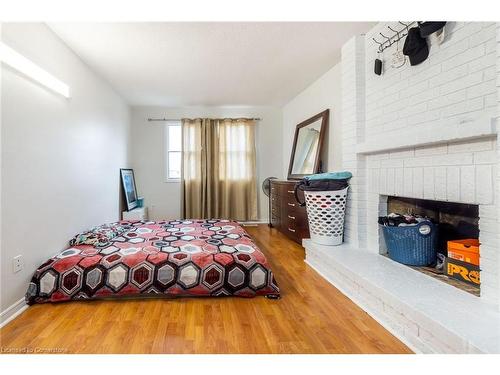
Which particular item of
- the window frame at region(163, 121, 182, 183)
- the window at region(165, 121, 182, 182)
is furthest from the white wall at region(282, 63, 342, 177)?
the window frame at region(163, 121, 182, 183)

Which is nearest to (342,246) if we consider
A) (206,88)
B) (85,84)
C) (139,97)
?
(206,88)

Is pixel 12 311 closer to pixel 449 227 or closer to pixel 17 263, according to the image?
pixel 17 263

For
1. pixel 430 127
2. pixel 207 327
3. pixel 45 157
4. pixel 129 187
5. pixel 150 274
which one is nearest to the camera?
pixel 207 327

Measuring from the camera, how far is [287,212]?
4.18m

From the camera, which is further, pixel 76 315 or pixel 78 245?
pixel 78 245

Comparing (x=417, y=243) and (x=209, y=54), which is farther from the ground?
(x=209, y=54)

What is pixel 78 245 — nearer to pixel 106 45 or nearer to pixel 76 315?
pixel 76 315

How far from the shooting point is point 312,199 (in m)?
3.00

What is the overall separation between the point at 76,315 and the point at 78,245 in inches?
37.9

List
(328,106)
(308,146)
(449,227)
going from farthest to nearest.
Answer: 1. (308,146)
2. (328,106)
3. (449,227)

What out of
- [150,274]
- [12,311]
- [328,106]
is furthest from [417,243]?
[12,311]

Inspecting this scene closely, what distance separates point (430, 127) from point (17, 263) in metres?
3.03

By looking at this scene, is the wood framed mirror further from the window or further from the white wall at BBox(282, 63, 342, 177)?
the window

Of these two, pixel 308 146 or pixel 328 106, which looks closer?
pixel 328 106
